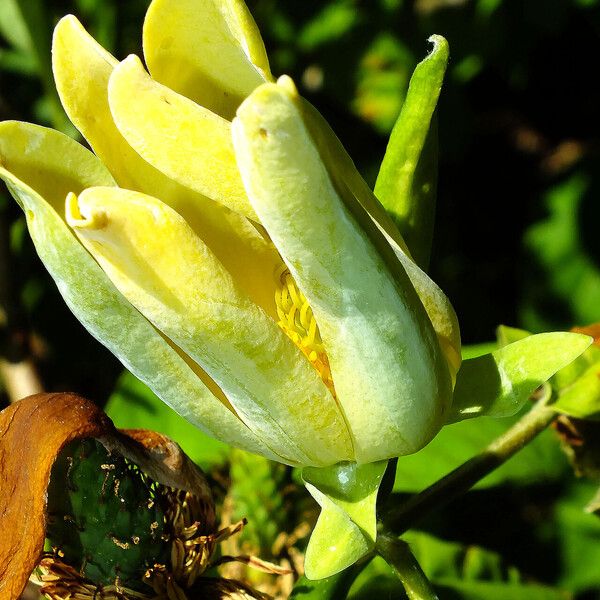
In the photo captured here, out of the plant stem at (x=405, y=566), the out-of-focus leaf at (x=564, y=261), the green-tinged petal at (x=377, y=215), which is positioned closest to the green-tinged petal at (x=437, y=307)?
the green-tinged petal at (x=377, y=215)

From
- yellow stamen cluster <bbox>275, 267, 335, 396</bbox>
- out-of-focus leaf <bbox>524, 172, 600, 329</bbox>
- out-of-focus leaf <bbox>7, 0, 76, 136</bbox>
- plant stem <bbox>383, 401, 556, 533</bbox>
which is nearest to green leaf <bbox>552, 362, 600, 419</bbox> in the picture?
plant stem <bbox>383, 401, 556, 533</bbox>

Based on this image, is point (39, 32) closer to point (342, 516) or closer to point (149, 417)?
point (149, 417)

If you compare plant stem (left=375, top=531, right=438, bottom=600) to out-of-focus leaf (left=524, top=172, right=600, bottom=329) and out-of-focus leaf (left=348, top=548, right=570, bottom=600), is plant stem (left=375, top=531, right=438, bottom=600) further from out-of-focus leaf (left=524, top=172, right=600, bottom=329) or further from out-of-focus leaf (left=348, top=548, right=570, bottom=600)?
out-of-focus leaf (left=524, top=172, right=600, bottom=329)

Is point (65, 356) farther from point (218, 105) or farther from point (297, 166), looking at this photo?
point (297, 166)

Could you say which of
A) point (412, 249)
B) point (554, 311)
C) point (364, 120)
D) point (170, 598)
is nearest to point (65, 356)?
point (364, 120)

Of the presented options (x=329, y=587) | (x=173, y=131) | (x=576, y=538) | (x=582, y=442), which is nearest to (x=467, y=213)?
(x=576, y=538)

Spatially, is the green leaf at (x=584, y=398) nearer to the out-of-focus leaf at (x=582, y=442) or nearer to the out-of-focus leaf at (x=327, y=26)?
the out-of-focus leaf at (x=582, y=442)
